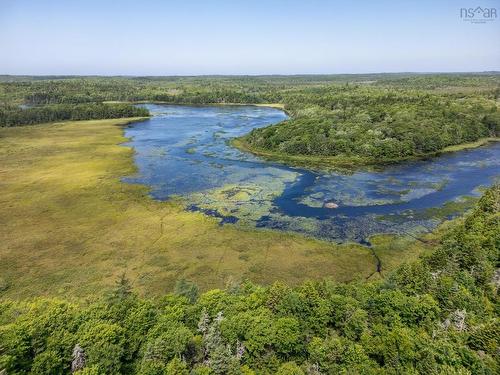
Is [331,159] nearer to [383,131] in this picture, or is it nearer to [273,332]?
Answer: [383,131]

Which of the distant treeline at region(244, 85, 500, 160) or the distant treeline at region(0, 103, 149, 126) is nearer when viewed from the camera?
the distant treeline at region(244, 85, 500, 160)

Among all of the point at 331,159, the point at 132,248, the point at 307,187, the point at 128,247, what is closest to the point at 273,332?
the point at 132,248

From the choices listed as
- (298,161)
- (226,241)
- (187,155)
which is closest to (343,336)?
(226,241)

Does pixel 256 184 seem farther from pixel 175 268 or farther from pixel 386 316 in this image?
pixel 386 316

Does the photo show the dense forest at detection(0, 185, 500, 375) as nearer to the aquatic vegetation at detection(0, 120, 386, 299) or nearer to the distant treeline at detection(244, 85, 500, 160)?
the aquatic vegetation at detection(0, 120, 386, 299)

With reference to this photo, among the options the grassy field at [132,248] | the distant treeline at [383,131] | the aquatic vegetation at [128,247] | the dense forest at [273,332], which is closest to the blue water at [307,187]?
the aquatic vegetation at [128,247]

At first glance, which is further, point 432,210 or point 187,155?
point 187,155

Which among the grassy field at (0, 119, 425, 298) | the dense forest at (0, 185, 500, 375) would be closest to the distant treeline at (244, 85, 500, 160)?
the grassy field at (0, 119, 425, 298)
